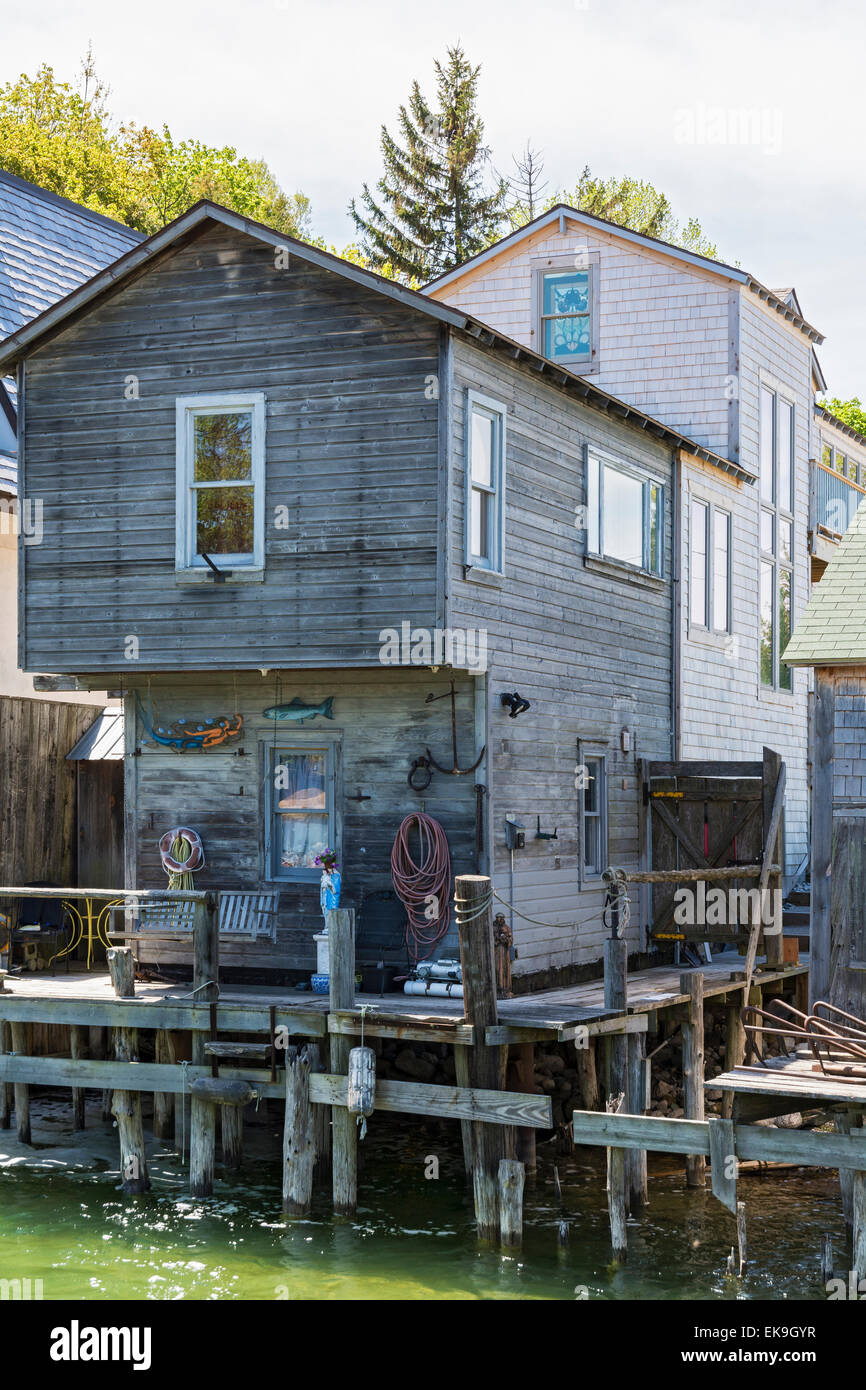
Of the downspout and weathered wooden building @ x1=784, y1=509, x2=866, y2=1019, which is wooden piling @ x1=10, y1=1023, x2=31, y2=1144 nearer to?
weathered wooden building @ x1=784, y1=509, x2=866, y2=1019

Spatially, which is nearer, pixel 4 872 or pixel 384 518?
pixel 384 518

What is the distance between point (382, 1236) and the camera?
13406mm

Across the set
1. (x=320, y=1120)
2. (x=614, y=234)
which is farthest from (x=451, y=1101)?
(x=614, y=234)

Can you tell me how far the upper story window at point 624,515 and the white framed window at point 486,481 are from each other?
258 cm

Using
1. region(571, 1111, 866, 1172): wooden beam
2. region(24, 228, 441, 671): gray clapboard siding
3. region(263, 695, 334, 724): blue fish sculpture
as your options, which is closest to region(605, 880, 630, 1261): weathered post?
region(571, 1111, 866, 1172): wooden beam

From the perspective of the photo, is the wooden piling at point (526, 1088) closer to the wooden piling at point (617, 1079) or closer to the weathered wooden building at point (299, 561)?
the wooden piling at point (617, 1079)

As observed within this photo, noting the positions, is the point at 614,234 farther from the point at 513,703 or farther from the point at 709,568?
the point at 513,703

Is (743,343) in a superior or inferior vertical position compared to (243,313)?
superior

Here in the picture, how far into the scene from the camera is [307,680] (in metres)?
16.8

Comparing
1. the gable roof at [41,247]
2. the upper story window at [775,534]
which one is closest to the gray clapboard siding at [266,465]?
the gable roof at [41,247]

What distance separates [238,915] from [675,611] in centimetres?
789
